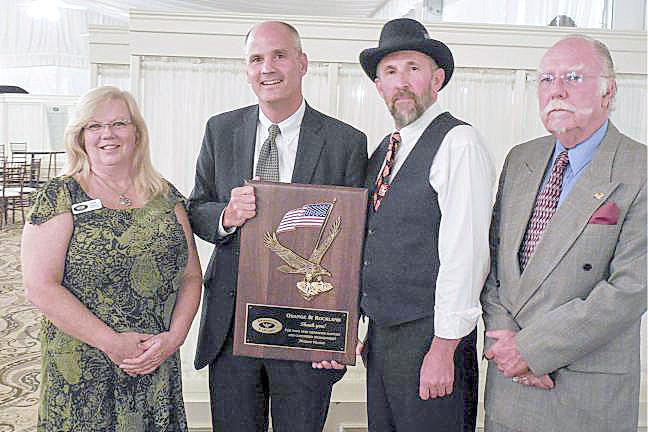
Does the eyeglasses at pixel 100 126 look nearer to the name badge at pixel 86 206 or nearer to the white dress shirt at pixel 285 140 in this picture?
the name badge at pixel 86 206

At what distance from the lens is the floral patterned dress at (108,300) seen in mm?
2160

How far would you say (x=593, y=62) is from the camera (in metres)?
1.88

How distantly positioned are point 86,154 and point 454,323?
4.07ft

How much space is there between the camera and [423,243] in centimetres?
206

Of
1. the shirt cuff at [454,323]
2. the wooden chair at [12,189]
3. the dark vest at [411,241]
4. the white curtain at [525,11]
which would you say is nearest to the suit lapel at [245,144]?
the dark vest at [411,241]

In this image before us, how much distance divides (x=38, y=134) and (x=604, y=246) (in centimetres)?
1516

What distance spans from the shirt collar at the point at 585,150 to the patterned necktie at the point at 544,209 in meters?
0.03

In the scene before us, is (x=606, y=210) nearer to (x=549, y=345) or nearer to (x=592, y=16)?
(x=549, y=345)

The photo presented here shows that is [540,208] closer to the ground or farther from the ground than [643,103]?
closer to the ground

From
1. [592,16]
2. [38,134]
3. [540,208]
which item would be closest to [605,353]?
[540,208]

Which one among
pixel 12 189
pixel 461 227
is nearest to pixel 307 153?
pixel 461 227

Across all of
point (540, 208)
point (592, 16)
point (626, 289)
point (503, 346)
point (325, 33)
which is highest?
point (592, 16)

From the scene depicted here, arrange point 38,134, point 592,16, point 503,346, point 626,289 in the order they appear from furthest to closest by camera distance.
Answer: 1. point 38,134
2. point 592,16
3. point 503,346
4. point 626,289

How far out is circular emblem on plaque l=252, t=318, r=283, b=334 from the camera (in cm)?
217
